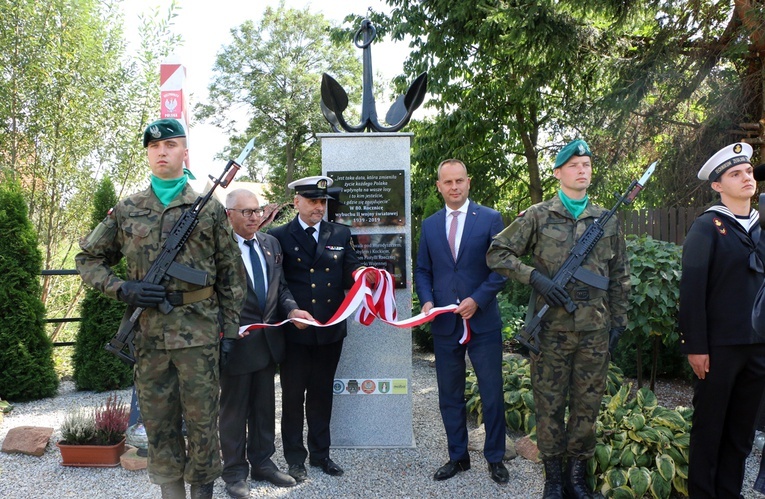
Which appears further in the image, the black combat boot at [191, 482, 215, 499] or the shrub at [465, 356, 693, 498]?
the shrub at [465, 356, 693, 498]

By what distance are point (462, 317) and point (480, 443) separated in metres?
1.30

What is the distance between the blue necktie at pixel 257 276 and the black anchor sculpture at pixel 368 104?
1.60m

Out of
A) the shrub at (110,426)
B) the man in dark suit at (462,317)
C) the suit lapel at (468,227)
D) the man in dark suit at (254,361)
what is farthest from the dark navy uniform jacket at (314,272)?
the shrub at (110,426)

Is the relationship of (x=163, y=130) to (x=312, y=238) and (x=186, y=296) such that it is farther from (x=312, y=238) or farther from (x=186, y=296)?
(x=312, y=238)

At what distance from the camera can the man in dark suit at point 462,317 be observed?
4.32m

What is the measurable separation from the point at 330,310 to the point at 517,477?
1.79m

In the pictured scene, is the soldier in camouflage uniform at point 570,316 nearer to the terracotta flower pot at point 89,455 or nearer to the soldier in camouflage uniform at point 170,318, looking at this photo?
the soldier in camouflage uniform at point 170,318

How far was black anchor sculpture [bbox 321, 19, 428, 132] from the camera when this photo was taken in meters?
5.21

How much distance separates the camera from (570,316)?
3.73 metres

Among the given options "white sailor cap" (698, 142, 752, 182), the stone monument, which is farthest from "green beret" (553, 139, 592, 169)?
the stone monument

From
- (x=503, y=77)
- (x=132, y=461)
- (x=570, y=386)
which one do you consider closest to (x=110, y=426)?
(x=132, y=461)

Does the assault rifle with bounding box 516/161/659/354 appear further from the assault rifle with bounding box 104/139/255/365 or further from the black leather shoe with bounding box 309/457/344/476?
the assault rifle with bounding box 104/139/255/365

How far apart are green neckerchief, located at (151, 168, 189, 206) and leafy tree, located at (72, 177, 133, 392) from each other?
154 inches

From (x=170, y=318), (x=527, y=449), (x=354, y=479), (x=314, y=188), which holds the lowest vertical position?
(x=354, y=479)
